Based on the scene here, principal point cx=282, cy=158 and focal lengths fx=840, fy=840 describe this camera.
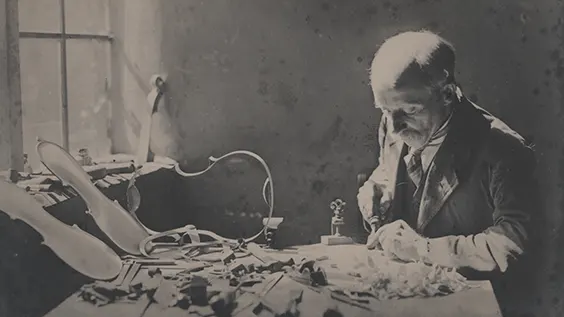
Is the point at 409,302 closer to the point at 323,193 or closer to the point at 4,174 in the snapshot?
the point at 323,193

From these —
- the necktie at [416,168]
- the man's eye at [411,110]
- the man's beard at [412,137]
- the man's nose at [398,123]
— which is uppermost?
the man's eye at [411,110]

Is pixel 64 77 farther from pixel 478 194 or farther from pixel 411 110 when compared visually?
pixel 478 194

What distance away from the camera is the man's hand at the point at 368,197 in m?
1.54

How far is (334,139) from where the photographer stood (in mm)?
1541

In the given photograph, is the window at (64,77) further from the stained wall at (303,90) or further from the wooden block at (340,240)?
the wooden block at (340,240)

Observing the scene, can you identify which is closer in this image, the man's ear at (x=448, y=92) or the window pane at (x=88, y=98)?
the man's ear at (x=448, y=92)

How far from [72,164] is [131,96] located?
0.57 feet

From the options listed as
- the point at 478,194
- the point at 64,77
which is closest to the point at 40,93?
the point at 64,77

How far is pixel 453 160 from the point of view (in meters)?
1.51

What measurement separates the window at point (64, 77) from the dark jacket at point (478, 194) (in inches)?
21.9

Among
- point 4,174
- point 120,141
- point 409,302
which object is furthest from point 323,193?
point 4,174

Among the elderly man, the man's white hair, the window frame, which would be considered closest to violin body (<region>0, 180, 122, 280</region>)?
the window frame

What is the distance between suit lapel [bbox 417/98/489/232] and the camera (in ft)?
4.93

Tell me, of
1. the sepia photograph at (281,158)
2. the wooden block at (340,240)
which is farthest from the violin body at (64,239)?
the wooden block at (340,240)
